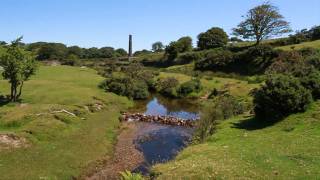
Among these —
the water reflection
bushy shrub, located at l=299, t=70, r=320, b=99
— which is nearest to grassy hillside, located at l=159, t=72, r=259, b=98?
the water reflection

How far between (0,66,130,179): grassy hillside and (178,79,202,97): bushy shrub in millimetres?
17681

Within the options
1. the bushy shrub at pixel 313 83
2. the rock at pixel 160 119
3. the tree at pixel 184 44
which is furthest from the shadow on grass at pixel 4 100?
the tree at pixel 184 44

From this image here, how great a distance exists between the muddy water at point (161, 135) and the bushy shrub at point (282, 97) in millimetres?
9930

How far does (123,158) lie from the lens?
4638cm

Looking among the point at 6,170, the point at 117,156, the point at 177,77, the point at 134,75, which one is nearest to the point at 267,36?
the point at 177,77

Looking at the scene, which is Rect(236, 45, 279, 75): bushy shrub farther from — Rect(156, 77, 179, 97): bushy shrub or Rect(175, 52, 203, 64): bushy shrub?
Rect(175, 52, 203, 64): bushy shrub

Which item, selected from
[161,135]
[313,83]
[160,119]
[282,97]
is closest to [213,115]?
[161,135]

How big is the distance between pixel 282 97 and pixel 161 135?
64.3 ft

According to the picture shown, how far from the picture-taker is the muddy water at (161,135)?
156ft

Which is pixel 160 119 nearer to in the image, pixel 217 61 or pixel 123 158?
pixel 123 158

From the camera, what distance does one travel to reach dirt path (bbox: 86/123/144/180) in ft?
132

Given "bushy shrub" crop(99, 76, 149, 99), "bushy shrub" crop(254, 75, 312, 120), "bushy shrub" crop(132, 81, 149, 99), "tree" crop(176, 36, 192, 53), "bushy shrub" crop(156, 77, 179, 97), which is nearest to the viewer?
"bushy shrub" crop(254, 75, 312, 120)

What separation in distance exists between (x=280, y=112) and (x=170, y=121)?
2540 centimetres

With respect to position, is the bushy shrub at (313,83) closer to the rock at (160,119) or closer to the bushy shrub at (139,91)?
the rock at (160,119)
